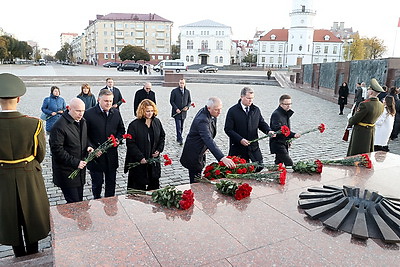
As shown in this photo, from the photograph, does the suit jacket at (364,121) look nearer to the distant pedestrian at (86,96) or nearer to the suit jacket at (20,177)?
the suit jacket at (20,177)

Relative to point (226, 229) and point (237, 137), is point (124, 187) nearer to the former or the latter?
point (237, 137)

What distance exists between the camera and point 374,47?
64250 mm

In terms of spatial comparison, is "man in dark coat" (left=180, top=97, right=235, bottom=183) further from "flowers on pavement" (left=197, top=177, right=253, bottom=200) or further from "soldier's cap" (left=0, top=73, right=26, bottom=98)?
"soldier's cap" (left=0, top=73, right=26, bottom=98)

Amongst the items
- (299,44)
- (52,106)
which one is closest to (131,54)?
(299,44)

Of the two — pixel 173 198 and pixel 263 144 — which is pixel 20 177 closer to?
pixel 173 198

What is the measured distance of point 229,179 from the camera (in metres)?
4.41

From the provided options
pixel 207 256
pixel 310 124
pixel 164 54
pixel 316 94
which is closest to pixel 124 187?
pixel 207 256

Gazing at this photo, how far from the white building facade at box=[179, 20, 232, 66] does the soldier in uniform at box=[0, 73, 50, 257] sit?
80732 millimetres

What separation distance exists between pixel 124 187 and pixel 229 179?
229cm

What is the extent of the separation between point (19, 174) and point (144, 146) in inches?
65.7

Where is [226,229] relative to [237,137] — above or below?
below

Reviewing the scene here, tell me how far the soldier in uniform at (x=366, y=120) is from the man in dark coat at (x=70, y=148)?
4.84m

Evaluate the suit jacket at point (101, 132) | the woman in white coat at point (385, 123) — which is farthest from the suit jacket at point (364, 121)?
the suit jacket at point (101, 132)

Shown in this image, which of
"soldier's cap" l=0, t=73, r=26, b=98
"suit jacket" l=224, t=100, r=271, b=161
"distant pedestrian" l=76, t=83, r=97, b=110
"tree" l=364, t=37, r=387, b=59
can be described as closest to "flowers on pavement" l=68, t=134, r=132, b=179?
"soldier's cap" l=0, t=73, r=26, b=98
